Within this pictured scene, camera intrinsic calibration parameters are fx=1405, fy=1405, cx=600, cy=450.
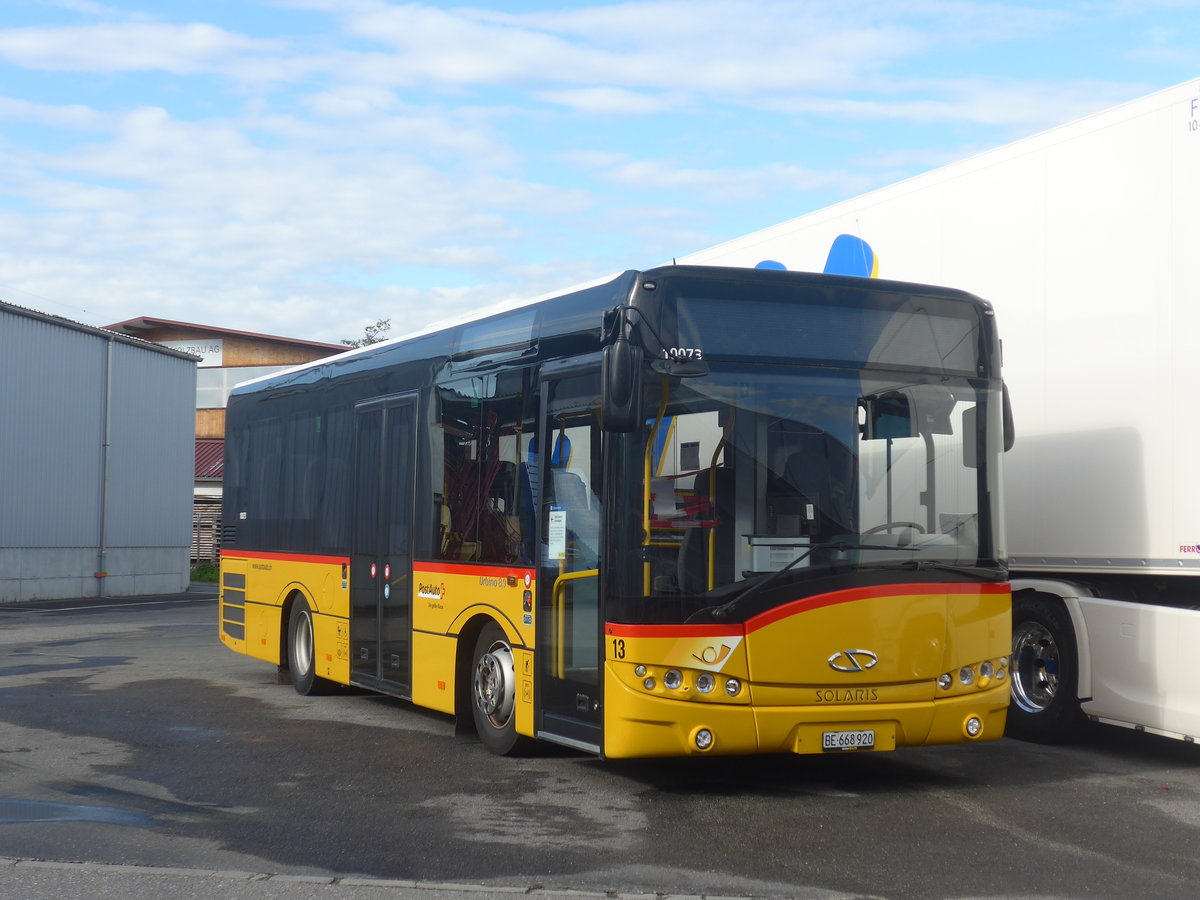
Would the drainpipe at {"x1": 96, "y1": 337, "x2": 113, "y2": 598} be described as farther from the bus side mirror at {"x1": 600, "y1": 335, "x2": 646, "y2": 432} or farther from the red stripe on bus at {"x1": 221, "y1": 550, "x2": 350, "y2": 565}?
the bus side mirror at {"x1": 600, "y1": 335, "x2": 646, "y2": 432}

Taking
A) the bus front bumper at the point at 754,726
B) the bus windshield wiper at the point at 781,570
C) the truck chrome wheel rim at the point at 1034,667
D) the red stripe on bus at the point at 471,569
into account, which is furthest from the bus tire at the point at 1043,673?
the red stripe on bus at the point at 471,569

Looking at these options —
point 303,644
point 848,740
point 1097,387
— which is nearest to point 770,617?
point 848,740

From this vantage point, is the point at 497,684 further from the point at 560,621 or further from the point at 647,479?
the point at 647,479

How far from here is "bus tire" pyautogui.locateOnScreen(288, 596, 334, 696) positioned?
1322 centimetres

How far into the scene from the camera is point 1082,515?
33.1ft

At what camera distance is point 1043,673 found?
34.6 feet

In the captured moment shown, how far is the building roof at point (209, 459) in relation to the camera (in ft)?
178

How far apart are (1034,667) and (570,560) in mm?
4197

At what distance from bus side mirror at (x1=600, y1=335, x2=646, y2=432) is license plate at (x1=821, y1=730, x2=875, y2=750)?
6.85ft

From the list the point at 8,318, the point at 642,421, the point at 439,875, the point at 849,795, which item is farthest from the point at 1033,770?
the point at 8,318

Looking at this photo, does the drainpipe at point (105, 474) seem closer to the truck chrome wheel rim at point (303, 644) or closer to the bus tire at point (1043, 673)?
the truck chrome wheel rim at point (303, 644)

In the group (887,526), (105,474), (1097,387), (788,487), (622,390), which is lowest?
(887,526)

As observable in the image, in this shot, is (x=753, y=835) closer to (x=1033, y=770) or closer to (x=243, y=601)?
(x=1033, y=770)

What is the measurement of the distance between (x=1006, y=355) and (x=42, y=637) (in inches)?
610
